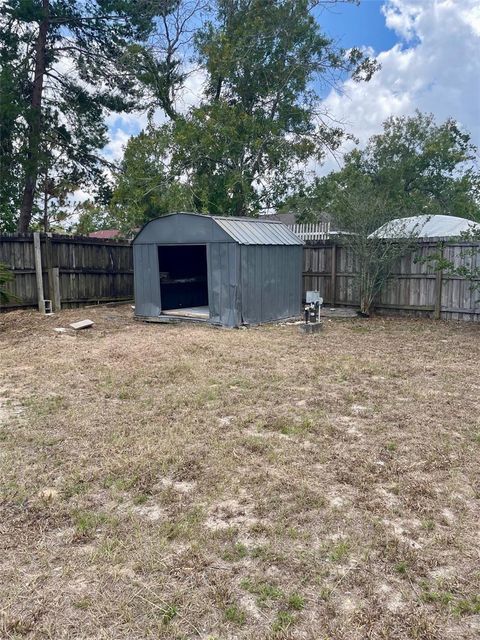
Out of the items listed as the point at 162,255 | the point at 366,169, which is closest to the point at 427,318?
the point at 162,255

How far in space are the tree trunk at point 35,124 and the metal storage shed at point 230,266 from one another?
4.51 meters

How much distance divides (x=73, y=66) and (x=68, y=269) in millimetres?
6870

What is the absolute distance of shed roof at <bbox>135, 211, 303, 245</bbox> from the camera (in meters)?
8.60

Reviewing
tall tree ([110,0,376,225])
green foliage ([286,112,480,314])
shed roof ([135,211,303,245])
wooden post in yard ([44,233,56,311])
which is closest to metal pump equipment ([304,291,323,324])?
shed roof ([135,211,303,245])

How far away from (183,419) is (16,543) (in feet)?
5.90

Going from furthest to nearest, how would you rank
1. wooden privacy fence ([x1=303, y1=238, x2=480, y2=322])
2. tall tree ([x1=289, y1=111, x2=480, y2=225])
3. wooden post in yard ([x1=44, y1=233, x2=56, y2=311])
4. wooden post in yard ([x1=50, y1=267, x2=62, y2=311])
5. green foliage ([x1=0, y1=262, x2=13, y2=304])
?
tall tree ([x1=289, y1=111, x2=480, y2=225])
wooden post in yard ([x1=50, y1=267, x2=62, y2=311])
wooden post in yard ([x1=44, y1=233, x2=56, y2=311])
wooden privacy fence ([x1=303, y1=238, x2=480, y2=322])
green foliage ([x1=0, y1=262, x2=13, y2=304])

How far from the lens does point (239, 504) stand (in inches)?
106

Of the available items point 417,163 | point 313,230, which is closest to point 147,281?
point 313,230

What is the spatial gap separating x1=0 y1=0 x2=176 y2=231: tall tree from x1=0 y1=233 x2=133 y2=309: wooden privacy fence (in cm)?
294

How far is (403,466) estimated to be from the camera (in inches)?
123

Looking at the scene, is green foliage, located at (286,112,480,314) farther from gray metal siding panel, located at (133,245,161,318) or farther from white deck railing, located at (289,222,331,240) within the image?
gray metal siding panel, located at (133,245,161,318)

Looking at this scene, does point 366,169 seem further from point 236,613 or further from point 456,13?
point 236,613

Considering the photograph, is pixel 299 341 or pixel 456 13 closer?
pixel 299 341

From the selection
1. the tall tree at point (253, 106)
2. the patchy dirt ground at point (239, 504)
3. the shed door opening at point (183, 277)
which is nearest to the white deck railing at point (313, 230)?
the tall tree at point (253, 106)
